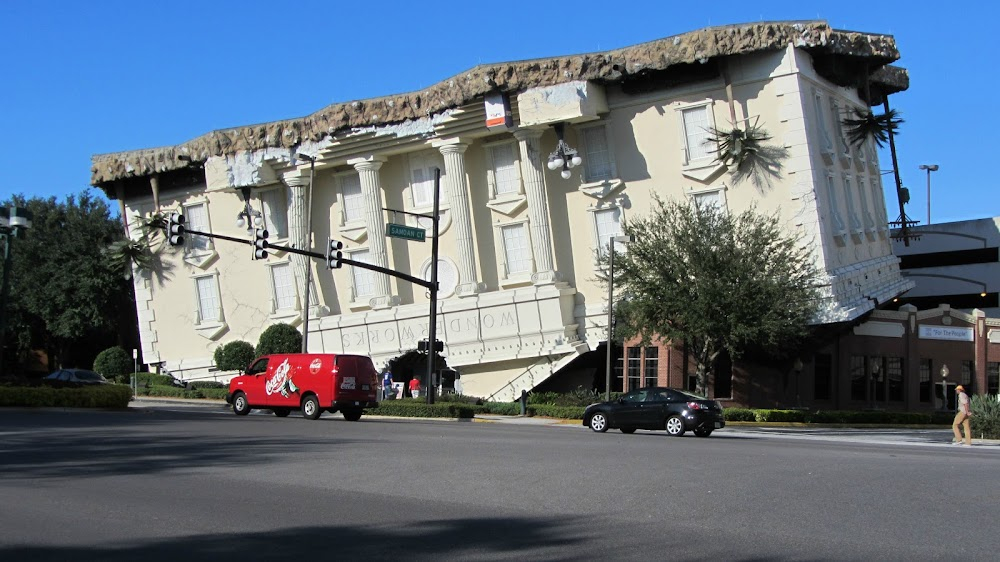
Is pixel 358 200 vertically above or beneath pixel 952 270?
above

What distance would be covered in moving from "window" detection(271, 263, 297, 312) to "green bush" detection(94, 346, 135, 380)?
10.6 metres

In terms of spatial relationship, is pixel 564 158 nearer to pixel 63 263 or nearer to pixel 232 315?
pixel 232 315

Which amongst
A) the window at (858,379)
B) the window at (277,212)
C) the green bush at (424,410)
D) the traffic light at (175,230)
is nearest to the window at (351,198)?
the window at (277,212)

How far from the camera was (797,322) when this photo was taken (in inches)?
1463

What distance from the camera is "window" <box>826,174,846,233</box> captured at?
140 feet

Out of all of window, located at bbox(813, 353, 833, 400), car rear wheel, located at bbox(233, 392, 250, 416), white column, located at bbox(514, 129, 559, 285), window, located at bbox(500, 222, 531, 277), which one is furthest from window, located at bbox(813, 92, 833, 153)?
car rear wheel, located at bbox(233, 392, 250, 416)

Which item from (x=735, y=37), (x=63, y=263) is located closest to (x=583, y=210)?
(x=735, y=37)

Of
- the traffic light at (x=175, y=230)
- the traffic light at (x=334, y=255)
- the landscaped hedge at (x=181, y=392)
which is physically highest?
the traffic light at (x=175, y=230)

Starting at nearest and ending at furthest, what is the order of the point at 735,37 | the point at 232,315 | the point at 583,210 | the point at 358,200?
the point at 735,37
the point at 583,210
the point at 358,200
the point at 232,315

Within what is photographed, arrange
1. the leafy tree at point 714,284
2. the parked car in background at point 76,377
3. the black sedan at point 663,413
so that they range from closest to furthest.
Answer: the black sedan at point 663,413 → the leafy tree at point 714,284 → the parked car in background at point 76,377

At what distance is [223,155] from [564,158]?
20.2 meters

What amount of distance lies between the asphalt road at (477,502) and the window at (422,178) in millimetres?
30255

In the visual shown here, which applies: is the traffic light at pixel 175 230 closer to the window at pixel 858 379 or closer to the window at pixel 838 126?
the window at pixel 838 126

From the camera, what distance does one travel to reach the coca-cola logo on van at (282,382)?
32.1 meters
